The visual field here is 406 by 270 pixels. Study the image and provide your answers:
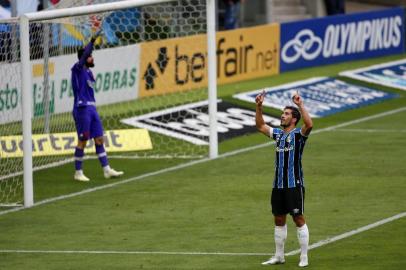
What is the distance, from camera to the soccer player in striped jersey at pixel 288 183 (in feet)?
50.4

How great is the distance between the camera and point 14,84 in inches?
923

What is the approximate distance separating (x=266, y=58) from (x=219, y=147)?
9548 millimetres

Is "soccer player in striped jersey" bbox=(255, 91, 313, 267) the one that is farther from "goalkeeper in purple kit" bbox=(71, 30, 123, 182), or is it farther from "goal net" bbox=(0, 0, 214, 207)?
"goalkeeper in purple kit" bbox=(71, 30, 123, 182)

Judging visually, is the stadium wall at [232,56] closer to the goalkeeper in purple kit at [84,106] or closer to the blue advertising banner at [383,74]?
the goalkeeper in purple kit at [84,106]

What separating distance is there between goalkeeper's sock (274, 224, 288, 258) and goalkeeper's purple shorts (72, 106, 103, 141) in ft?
23.8

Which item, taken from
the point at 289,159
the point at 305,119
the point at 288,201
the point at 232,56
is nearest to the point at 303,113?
the point at 305,119

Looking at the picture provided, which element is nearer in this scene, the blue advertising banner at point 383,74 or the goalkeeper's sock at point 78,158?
the goalkeeper's sock at point 78,158

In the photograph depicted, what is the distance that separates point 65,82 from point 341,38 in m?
12.4

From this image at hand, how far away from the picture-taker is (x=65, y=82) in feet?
90.7

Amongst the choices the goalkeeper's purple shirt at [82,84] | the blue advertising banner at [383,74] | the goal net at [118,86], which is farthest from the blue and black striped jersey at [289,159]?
the blue advertising banner at [383,74]

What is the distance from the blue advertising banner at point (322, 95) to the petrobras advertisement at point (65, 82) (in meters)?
2.78

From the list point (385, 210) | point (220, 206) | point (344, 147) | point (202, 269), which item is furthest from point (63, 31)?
point (202, 269)

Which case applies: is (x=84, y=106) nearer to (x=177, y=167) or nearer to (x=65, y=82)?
(x=177, y=167)

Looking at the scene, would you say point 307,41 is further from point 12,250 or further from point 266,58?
point 12,250
